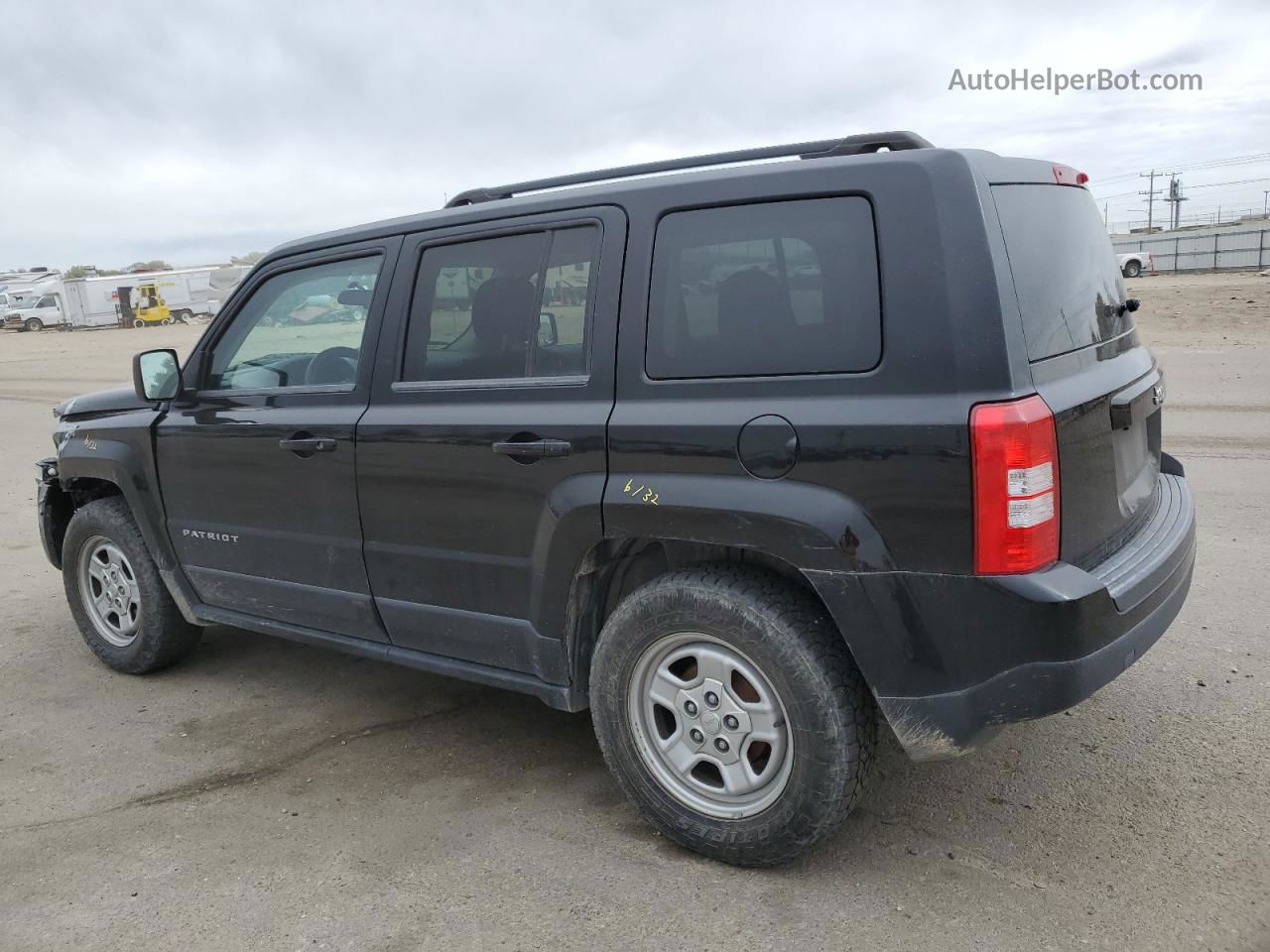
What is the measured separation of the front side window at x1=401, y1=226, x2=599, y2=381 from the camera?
3.31 m

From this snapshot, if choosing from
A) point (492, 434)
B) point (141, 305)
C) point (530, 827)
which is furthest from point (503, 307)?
point (141, 305)

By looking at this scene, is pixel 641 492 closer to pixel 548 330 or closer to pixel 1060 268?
pixel 548 330

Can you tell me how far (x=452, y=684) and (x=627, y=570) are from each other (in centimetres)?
166

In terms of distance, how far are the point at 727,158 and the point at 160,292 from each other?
56.3 meters

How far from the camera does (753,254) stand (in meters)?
2.96

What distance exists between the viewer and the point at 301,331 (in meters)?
4.18

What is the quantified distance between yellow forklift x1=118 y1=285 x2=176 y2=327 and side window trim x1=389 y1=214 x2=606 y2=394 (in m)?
55.1

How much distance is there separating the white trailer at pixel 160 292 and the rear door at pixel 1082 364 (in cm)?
5365

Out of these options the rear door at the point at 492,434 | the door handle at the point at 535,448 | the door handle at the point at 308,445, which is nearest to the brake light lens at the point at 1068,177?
the rear door at the point at 492,434

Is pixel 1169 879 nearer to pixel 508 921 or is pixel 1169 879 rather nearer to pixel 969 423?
pixel 969 423

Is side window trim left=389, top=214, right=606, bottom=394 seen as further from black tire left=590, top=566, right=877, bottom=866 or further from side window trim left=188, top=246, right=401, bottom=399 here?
black tire left=590, top=566, right=877, bottom=866

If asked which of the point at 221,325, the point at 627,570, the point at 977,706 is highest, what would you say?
the point at 221,325

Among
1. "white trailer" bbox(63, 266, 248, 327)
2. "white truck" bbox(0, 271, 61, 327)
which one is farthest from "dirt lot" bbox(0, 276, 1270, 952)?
"white truck" bbox(0, 271, 61, 327)

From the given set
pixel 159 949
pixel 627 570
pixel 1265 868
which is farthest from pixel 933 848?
pixel 159 949
